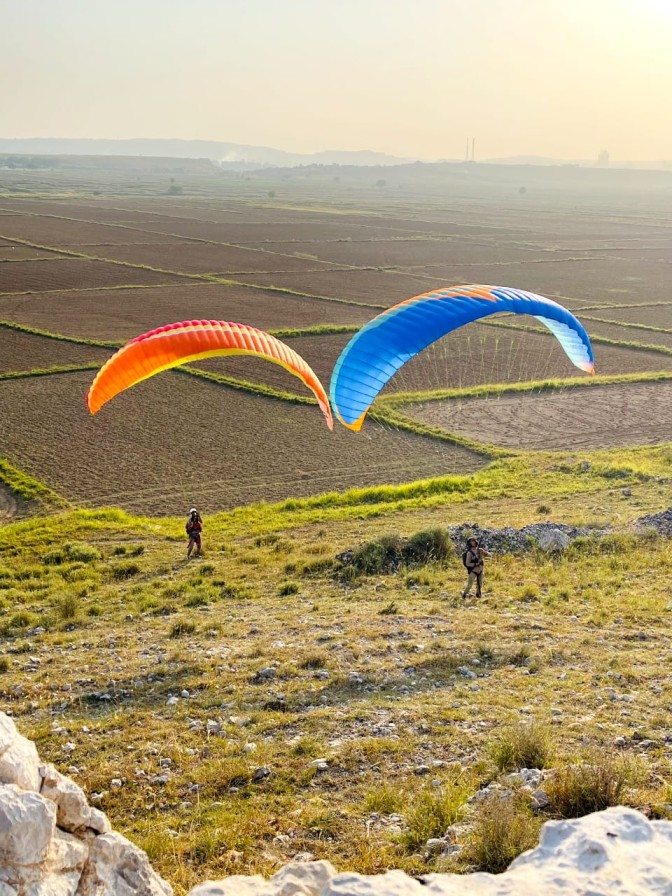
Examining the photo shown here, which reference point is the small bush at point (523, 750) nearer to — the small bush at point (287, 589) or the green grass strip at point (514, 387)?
the small bush at point (287, 589)

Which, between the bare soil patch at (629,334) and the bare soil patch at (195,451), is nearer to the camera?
the bare soil patch at (195,451)

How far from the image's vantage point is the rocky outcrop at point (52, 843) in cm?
405

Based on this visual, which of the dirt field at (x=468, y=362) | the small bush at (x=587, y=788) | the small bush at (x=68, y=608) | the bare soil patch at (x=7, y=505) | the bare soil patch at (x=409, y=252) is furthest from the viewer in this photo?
the bare soil patch at (x=409, y=252)

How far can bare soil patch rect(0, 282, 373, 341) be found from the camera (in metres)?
42.8

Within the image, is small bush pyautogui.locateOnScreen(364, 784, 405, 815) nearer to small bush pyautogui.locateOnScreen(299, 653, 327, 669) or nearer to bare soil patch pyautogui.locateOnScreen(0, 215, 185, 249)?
small bush pyautogui.locateOnScreen(299, 653, 327, 669)

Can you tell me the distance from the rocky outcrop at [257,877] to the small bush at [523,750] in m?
2.13

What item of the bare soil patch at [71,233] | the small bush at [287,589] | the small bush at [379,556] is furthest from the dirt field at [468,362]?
the bare soil patch at [71,233]

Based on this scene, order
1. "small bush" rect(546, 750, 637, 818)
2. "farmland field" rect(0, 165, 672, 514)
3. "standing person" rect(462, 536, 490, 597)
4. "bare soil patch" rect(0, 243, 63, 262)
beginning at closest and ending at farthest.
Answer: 1. "small bush" rect(546, 750, 637, 818)
2. "standing person" rect(462, 536, 490, 597)
3. "farmland field" rect(0, 165, 672, 514)
4. "bare soil patch" rect(0, 243, 63, 262)

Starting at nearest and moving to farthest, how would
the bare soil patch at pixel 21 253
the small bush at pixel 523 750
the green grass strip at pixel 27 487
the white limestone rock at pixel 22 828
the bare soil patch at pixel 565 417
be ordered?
the white limestone rock at pixel 22 828, the small bush at pixel 523 750, the green grass strip at pixel 27 487, the bare soil patch at pixel 565 417, the bare soil patch at pixel 21 253

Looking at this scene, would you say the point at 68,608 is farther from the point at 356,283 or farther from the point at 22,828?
the point at 356,283

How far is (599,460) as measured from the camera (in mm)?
22859

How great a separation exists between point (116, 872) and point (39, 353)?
34.0 m

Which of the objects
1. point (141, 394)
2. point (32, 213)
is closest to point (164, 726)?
point (141, 394)

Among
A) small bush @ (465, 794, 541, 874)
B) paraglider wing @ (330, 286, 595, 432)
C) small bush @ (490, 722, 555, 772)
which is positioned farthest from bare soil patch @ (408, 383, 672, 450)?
small bush @ (465, 794, 541, 874)
